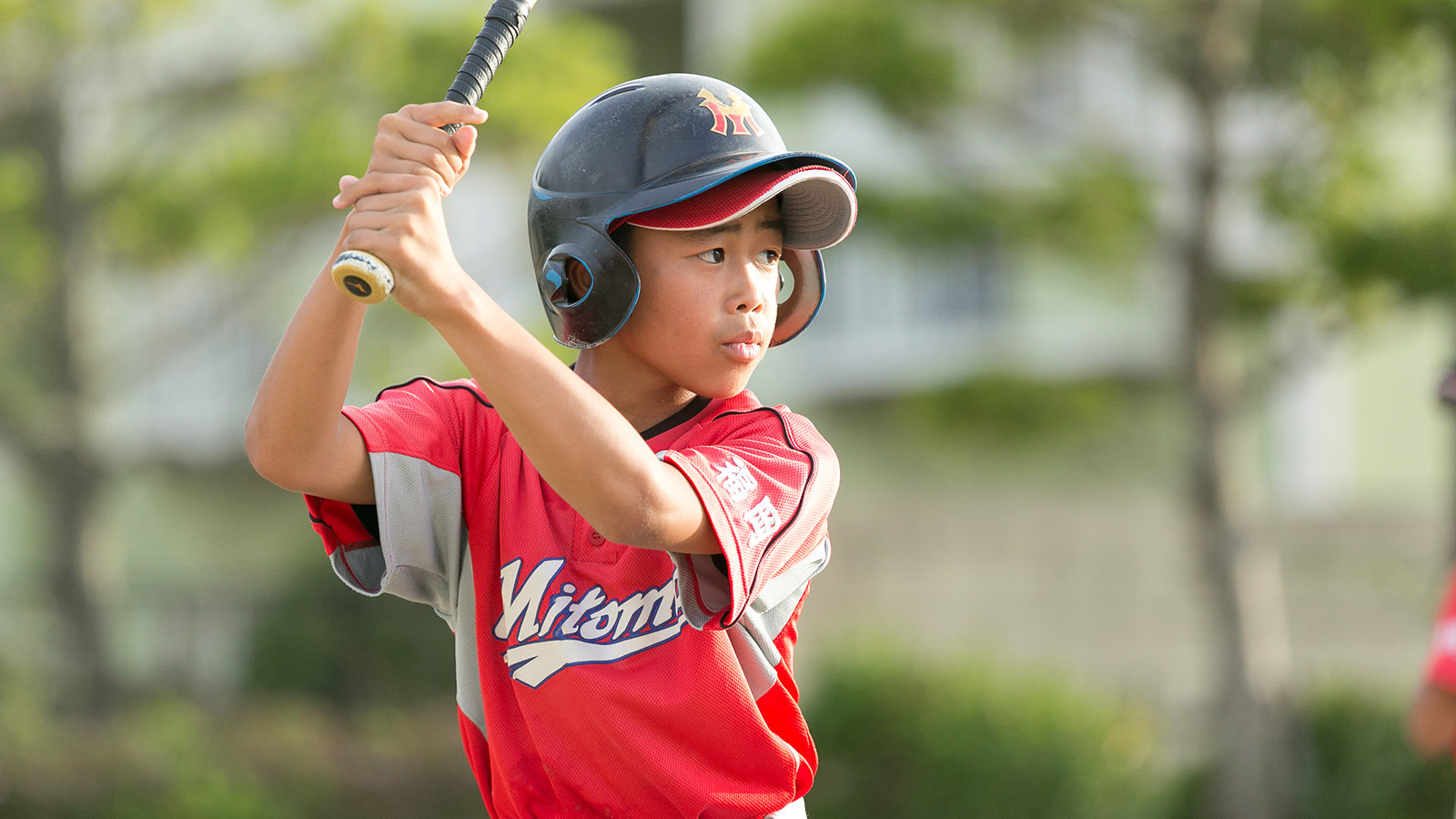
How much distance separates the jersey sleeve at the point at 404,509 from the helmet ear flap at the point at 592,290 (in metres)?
0.30

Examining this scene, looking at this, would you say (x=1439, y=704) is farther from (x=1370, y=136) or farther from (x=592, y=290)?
(x=1370, y=136)

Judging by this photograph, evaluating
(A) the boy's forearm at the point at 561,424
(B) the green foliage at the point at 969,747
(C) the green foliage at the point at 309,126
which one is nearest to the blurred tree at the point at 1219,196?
(B) the green foliage at the point at 969,747

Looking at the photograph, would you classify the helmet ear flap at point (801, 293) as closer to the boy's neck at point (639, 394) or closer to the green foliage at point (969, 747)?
the boy's neck at point (639, 394)

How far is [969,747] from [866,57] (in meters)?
4.51

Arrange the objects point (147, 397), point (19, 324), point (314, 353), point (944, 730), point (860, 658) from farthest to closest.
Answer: point (147, 397)
point (19, 324)
point (860, 658)
point (944, 730)
point (314, 353)

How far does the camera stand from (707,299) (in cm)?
230

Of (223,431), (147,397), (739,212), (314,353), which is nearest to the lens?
(314,353)

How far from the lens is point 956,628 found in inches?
502

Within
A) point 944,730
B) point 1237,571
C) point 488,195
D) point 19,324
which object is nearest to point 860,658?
point 944,730

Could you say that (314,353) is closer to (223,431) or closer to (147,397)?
(223,431)

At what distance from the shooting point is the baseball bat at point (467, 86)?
1739mm

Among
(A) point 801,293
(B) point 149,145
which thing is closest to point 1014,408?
(B) point 149,145

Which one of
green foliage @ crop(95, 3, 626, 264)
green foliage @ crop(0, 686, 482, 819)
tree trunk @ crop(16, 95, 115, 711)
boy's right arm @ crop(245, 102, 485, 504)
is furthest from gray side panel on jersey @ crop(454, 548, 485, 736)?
tree trunk @ crop(16, 95, 115, 711)

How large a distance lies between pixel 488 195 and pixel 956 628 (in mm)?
6039
